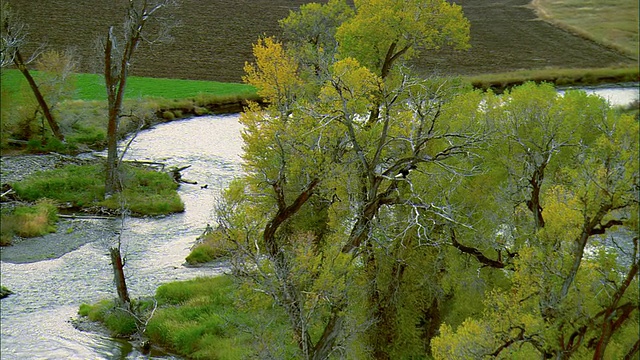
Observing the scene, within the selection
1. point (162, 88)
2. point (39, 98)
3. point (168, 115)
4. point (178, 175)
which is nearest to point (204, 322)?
point (178, 175)

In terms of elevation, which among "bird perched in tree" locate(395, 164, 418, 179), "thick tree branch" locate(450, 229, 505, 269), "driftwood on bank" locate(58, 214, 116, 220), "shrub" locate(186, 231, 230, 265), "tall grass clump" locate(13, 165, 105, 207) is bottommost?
"shrub" locate(186, 231, 230, 265)

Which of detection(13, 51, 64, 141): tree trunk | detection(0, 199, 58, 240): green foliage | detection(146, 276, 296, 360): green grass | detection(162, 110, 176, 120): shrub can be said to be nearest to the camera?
detection(146, 276, 296, 360): green grass

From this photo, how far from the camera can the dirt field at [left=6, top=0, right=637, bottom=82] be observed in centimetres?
6175

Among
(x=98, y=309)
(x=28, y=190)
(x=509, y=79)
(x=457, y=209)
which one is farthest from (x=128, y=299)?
(x=509, y=79)

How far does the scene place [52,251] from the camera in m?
32.9

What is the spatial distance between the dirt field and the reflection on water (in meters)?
20.1

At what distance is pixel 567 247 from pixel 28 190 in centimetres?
2975

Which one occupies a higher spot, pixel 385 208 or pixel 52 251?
pixel 385 208

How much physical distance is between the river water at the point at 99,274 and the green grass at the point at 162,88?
1229cm

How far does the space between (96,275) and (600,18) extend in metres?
21.9

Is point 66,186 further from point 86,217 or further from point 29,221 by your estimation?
point 29,221

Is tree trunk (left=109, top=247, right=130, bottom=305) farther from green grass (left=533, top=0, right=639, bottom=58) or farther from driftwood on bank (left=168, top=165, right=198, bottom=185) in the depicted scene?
green grass (left=533, top=0, right=639, bottom=58)

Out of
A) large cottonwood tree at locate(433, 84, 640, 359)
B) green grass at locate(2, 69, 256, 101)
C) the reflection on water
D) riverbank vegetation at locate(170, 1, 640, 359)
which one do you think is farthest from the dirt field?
large cottonwood tree at locate(433, 84, 640, 359)

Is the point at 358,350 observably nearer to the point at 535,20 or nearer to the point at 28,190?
the point at 28,190
